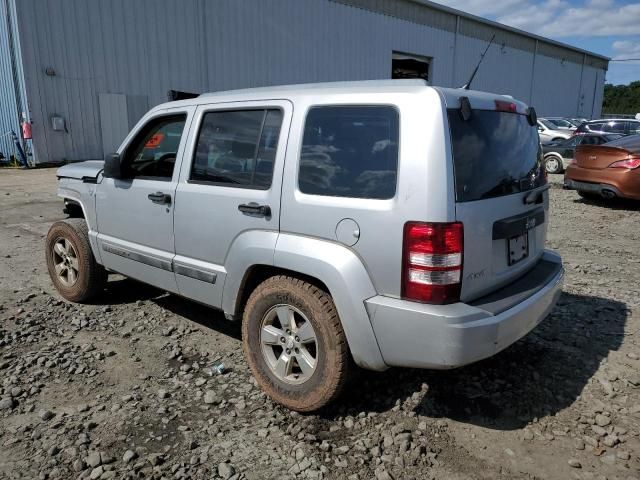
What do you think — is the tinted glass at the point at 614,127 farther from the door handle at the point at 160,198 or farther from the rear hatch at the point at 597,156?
the door handle at the point at 160,198

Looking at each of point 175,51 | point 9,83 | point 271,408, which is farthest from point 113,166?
point 175,51

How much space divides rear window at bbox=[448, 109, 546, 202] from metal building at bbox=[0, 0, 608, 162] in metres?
15.6

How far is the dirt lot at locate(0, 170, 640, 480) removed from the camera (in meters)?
2.62

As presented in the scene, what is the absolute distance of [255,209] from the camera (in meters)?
3.07

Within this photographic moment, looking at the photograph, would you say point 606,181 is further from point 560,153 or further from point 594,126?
point 594,126

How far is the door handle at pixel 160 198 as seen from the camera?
12.0 feet

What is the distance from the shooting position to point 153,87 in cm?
1745

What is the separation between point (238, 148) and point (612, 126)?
741 inches

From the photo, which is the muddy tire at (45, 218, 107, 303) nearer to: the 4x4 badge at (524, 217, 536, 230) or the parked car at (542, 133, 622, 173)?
the 4x4 badge at (524, 217, 536, 230)

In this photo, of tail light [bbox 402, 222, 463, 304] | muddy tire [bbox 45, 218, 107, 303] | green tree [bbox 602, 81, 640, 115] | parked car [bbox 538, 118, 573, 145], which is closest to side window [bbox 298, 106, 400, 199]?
tail light [bbox 402, 222, 463, 304]

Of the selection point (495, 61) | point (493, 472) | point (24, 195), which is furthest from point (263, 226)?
point (495, 61)

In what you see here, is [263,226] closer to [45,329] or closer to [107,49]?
[45,329]

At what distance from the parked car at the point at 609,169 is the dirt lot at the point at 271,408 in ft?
16.1

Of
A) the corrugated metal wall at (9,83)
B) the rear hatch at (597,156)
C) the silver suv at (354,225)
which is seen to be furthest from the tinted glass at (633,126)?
the corrugated metal wall at (9,83)
